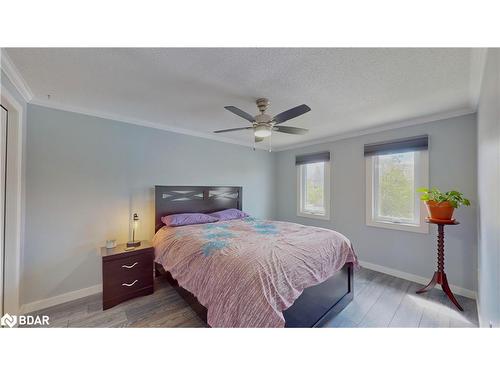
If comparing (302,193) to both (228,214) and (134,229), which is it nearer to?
(228,214)

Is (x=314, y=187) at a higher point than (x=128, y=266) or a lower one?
higher

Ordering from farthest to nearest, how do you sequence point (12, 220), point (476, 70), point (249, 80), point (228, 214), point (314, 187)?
point (314, 187) < point (228, 214) < point (12, 220) < point (249, 80) < point (476, 70)

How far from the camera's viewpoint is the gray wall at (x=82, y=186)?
2.06m

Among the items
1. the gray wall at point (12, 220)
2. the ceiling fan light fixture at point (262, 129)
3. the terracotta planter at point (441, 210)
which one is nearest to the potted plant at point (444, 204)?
the terracotta planter at point (441, 210)

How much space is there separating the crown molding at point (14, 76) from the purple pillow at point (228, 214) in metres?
2.54

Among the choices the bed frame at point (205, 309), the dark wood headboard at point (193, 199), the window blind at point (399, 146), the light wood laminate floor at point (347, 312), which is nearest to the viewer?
the bed frame at point (205, 309)

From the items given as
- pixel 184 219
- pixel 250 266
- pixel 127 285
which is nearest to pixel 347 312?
pixel 250 266

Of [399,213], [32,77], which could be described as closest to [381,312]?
[399,213]

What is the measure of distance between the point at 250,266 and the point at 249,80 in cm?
157

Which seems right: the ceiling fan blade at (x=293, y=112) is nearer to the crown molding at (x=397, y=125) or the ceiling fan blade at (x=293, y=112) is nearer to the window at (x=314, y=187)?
the crown molding at (x=397, y=125)

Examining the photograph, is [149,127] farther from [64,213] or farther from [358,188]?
[358,188]

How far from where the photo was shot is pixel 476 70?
1534 millimetres

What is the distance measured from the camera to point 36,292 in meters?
2.04
